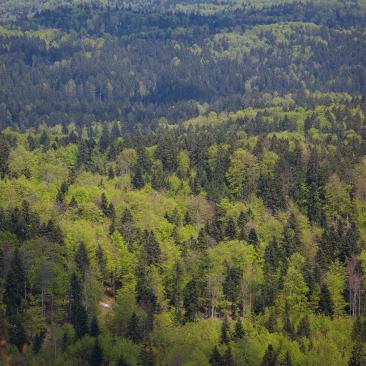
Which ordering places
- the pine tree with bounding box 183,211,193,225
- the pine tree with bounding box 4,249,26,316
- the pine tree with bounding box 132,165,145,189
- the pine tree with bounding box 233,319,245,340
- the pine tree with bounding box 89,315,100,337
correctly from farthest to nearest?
the pine tree with bounding box 132,165,145,189 < the pine tree with bounding box 183,211,193,225 < the pine tree with bounding box 4,249,26,316 < the pine tree with bounding box 233,319,245,340 < the pine tree with bounding box 89,315,100,337

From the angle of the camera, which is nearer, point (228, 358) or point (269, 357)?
point (228, 358)

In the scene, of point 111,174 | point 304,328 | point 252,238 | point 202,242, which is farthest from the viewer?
point 111,174

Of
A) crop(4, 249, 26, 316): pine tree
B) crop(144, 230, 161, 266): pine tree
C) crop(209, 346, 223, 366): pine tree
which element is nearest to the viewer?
crop(209, 346, 223, 366): pine tree

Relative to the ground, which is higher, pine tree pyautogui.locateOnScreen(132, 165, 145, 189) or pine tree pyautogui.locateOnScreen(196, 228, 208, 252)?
pine tree pyautogui.locateOnScreen(132, 165, 145, 189)

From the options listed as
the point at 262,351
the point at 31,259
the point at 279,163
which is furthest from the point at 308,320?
the point at 279,163

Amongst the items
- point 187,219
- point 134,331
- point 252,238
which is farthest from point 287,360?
point 187,219

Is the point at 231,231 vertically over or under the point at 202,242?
over

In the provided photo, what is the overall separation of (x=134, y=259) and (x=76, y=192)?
28857mm

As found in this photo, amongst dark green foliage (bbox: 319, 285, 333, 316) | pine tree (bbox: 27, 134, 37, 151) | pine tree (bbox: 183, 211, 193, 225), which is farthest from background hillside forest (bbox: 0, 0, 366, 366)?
pine tree (bbox: 27, 134, 37, 151)

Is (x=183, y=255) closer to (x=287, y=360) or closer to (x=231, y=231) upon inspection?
(x=231, y=231)

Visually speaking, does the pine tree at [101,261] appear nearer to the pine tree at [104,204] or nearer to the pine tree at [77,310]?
the pine tree at [77,310]

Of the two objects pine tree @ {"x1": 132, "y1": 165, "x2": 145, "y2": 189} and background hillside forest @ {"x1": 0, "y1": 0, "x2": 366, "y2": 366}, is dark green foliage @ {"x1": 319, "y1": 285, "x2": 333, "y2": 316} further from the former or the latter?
pine tree @ {"x1": 132, "y1": 165, "x2": 145, "y2": 189}

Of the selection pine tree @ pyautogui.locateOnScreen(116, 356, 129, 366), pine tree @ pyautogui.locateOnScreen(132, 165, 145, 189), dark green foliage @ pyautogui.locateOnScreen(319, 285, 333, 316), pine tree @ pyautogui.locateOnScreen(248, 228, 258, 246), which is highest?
pine tree @ pyautogui.locateOnScreen(132, 165, 145, 189)

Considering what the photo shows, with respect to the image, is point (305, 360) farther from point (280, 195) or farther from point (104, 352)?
point (280, 195)
